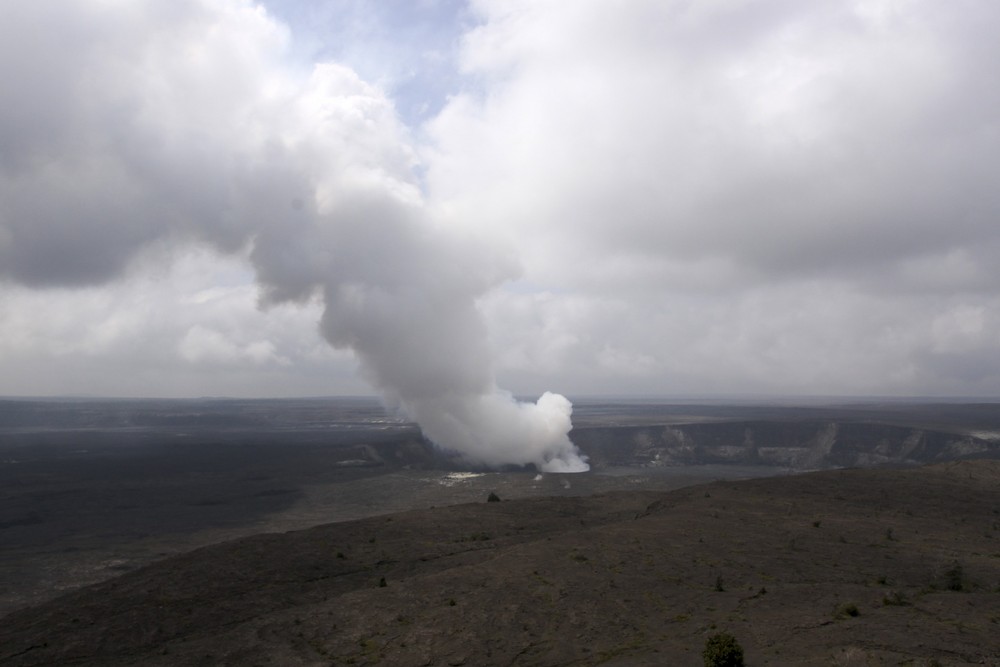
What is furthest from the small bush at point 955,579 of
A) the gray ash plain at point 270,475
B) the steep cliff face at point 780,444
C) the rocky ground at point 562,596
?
the steep cliff face at point 780,444

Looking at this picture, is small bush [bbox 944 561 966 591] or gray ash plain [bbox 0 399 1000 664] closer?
small bush [bbox 944 561 966 591]

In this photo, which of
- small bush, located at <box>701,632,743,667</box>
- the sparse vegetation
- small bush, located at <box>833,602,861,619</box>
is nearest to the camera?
small bush, located at <box>701,632,743,667</box>

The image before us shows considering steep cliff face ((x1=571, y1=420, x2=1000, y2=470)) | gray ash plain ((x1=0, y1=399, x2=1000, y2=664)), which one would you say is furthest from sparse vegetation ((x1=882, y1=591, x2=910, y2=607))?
steep cliff face ((x1=571, y1=420, x2=1000, y2=470))

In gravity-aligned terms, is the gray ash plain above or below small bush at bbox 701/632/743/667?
below

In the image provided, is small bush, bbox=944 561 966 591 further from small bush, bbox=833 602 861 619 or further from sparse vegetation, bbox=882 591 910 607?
small bush, bbox=833 602 861 619

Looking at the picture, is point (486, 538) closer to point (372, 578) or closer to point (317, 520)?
point (372, 578)

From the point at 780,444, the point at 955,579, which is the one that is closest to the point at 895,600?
Answer: the point at 955,579

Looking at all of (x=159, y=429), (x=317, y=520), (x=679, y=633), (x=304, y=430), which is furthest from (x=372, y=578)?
(x=159, y=429)

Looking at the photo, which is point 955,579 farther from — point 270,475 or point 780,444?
point 780,444
